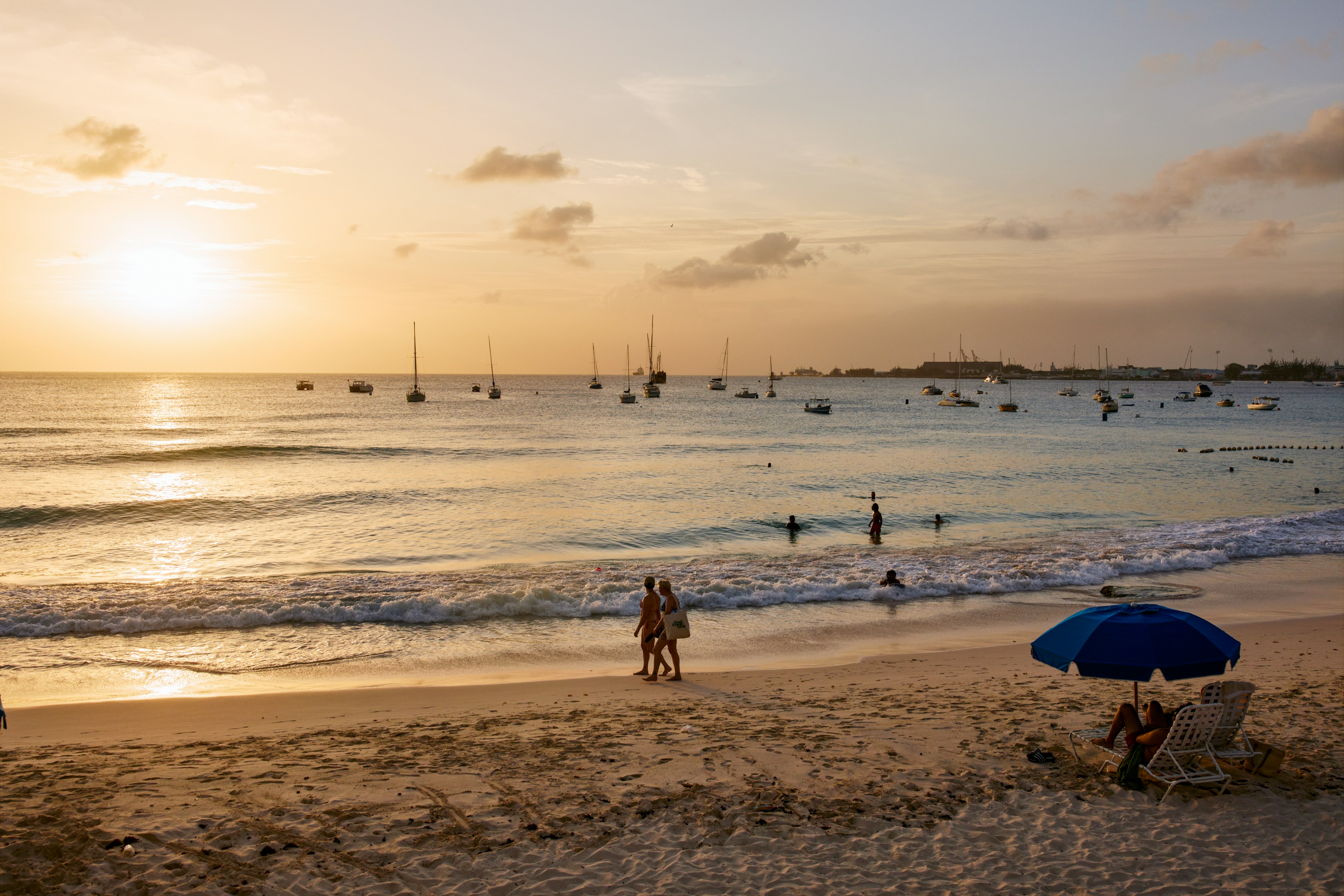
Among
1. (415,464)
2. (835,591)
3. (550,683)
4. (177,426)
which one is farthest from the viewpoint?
(177,426)

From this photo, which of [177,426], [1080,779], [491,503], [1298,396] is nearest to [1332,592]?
[1080,779]

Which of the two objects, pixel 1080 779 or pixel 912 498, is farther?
pixel 912 498

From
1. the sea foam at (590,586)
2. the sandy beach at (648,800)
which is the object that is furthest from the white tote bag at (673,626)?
the sea foam at (590,586)

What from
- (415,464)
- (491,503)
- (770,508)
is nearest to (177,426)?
(415,464)

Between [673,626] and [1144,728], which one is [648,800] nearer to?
[673,626]

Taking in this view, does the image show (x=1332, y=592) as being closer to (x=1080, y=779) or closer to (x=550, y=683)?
(x=1080, y=779)

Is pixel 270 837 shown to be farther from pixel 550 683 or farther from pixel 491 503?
pixel 491 503

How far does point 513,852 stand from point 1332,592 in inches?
851

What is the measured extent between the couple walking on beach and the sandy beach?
1072mm

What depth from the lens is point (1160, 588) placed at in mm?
20484

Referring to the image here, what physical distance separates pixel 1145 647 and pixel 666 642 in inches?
280

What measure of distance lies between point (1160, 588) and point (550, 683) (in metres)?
16.0

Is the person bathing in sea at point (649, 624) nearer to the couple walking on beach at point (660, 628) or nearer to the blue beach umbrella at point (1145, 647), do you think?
the couple walking on beach at point (660, 628)

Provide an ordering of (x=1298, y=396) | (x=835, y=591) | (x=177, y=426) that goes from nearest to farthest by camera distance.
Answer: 1. (x=835, y=591)
2. (x=177, y=426)
3. (x=1298, y=396)
